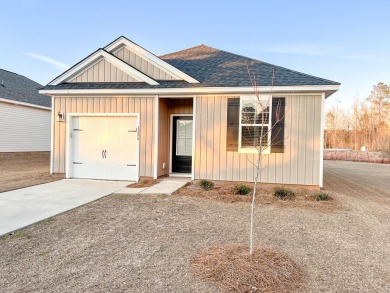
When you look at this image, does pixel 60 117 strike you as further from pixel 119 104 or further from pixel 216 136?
pixel 216 136

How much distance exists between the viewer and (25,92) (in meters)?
17.8

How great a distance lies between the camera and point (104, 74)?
8.90 metres

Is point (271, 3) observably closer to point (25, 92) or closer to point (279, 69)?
point (279, 69)

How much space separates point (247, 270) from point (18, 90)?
778 inches

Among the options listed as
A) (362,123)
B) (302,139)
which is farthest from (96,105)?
(362,123)

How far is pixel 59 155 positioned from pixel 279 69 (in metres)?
8.06

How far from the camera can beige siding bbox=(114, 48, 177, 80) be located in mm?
8755

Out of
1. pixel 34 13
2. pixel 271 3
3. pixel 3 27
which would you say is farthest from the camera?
pixel 3 27

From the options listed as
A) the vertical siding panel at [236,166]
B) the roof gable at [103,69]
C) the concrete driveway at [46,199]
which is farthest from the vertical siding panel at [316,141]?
the concrete driveway at [46,199]

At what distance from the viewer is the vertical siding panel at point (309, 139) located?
24.6 ft

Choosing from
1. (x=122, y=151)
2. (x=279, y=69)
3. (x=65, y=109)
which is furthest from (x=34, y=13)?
(x=279, y=69)

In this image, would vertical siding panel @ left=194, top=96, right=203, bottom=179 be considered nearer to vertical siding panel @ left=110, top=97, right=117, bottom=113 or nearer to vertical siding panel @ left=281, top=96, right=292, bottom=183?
vertical siding panel @ left=281, top=96, right=292, bottom=183

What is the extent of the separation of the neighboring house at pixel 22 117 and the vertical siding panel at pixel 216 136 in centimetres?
1334

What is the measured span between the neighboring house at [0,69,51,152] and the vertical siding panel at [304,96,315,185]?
Result: 15955mm
